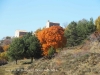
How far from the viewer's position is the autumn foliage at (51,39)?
147ft

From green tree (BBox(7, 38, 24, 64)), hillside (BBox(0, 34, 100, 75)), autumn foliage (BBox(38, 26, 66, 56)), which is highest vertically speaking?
autumn foliage (BBox(38, 26, 66, 56))

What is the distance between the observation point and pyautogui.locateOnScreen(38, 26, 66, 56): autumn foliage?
44797mm

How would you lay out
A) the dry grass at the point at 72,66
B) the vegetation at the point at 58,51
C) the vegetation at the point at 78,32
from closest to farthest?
the dry grass at the point at 72,66 < the vegetation at the point at 58,51 < the vegetation at the point at 78,32

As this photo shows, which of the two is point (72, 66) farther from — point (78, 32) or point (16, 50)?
point (78, 32)

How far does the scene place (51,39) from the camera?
45531 mm

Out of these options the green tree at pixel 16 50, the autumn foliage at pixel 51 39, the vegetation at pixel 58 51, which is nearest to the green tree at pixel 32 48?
the vegetation at pixel 58 51

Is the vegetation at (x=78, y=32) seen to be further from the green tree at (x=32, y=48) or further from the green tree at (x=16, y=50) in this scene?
the green tree at (x=16, y=50)

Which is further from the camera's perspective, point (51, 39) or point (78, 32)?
point (78, 32)

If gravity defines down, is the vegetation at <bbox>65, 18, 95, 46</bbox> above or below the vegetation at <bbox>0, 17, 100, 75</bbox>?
above

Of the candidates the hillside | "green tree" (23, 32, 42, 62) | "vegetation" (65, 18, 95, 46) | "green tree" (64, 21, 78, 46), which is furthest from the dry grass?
"green tree" (64, 21, 78, 46)

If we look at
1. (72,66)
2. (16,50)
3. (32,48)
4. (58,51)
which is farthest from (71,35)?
(72,66)

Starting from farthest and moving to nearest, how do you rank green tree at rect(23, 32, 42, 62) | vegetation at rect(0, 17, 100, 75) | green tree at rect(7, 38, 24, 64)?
green tree at rect(23, 32, 42, 62) → green tree at rect(7, 38, 24, 64) → vegetation at rect(0, 17, 100, 75)

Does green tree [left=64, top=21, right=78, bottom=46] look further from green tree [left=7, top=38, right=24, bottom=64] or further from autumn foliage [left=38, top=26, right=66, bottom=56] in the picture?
green tree [left=7, top=38, right=24, bottom=64]

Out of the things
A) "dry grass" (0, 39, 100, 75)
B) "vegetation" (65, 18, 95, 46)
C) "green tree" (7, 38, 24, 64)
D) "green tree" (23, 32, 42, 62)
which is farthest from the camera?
"vegetation" (65, 18, 95, 46)
